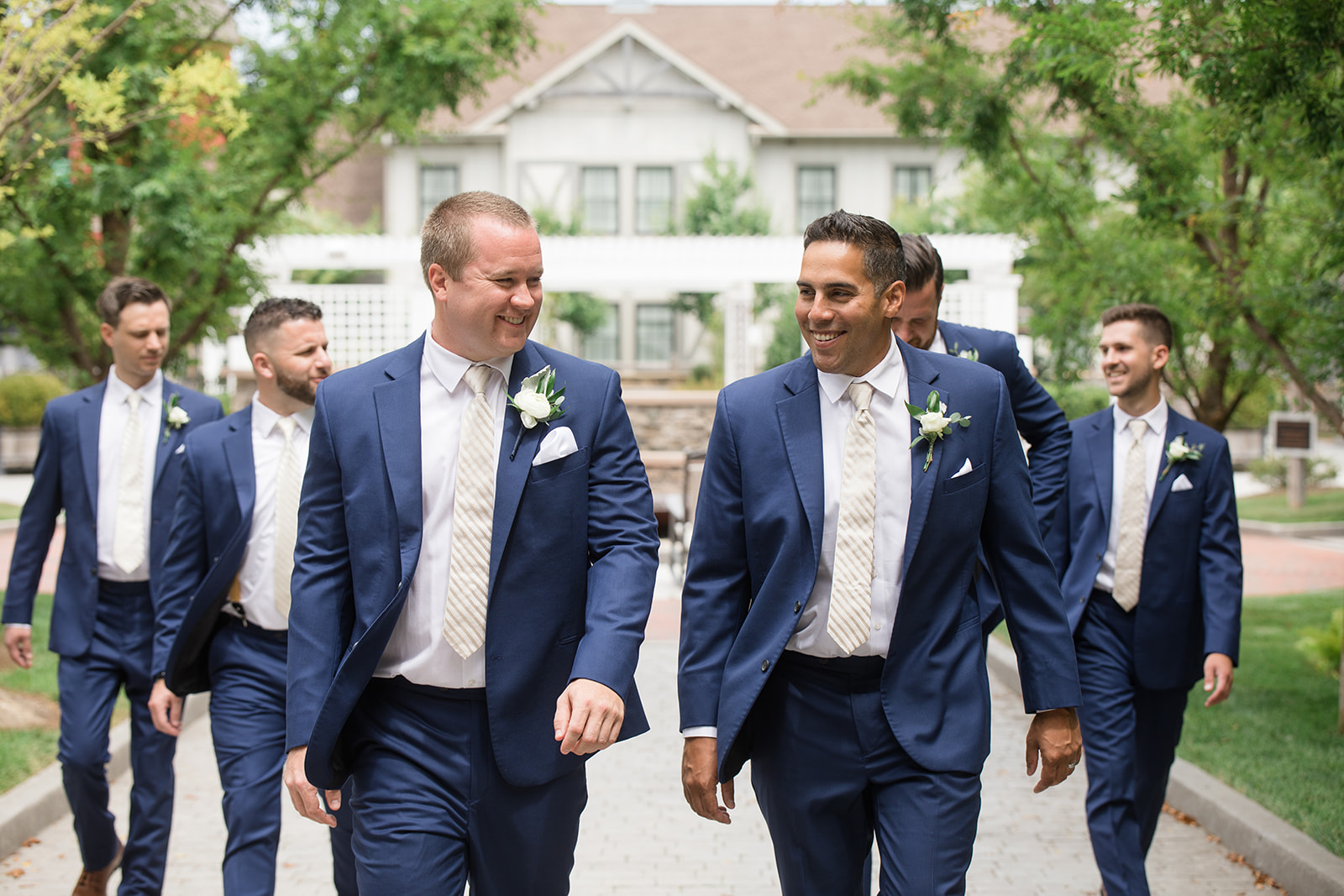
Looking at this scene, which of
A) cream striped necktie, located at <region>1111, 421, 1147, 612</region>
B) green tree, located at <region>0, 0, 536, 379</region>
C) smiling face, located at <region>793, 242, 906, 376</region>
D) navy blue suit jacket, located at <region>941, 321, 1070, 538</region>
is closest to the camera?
smiling face, located at <region>793, 242, 906, 376</region>

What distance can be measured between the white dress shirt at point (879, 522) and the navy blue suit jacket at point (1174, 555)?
7.00 ft

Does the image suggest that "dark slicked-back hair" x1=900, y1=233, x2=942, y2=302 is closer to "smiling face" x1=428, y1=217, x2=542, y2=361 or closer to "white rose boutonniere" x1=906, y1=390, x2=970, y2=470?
"white rose boutonniere" x1=906, y1=390, x2=970, y2=470

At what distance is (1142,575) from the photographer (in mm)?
5391

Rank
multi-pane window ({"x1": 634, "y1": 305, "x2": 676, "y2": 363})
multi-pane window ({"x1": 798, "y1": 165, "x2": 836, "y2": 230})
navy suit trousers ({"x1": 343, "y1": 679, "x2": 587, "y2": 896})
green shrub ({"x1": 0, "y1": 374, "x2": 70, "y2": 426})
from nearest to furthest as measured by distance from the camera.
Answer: navy suit trousers ({"x1": 343, "y1": 679, "x2": 587, "y2": 896}) < green shrub ({"x1": 0, "y1": 374, "x2": 70, "y2": 426}) < multi-pane window ({"x1": 634, "y1": 305, "x2": 676, "y2": 363}) < multi-pane window ({"x1": 798, "y1": 165, "x2": 836, "y2": 230})

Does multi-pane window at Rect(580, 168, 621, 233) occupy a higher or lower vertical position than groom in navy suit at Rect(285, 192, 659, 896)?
higher

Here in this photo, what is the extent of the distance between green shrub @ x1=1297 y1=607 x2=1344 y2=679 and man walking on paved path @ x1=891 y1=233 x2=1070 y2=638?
5.00m

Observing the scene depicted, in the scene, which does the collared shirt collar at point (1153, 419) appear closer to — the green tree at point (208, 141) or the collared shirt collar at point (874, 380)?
the collared shirt collar at point (874, 380)

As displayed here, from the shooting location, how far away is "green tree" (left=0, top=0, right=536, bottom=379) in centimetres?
960

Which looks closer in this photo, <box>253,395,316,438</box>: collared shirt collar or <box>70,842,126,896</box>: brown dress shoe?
<box>253,395,316,438</box>: collared shirt collar

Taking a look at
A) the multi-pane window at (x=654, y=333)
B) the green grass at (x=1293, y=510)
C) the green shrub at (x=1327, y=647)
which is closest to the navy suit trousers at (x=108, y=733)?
the green shrub at (x=1327, y=647)

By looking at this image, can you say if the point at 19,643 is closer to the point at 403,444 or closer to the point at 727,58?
the point at 403,444

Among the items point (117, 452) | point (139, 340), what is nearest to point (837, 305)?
point (139, 340)

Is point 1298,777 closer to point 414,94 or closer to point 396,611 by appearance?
point 396,611

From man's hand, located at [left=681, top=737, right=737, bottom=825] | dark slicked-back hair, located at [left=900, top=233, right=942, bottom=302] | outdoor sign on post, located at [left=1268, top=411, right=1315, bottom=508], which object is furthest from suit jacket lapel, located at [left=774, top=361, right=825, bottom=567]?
outdoor sign on post, located at [left=1268, top=411, right=1315, bottom=508]
